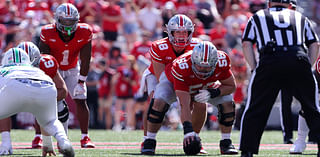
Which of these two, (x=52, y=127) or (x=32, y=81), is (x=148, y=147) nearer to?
(x=52, y=127)

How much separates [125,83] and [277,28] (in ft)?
28.8

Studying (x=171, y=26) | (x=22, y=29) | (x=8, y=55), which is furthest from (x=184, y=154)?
(x=22, y=29)

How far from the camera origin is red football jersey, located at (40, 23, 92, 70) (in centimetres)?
883

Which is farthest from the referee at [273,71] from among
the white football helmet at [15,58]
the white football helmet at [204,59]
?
the white football helmet at [15,58]

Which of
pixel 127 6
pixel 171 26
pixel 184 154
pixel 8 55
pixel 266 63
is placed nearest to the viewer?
pixel 266 63

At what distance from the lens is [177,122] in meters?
15.1

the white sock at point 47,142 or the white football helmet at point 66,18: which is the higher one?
the white football helmet at point 66,18

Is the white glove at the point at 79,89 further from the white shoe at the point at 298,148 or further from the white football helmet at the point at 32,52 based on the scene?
the white shoe at the point at 298,148

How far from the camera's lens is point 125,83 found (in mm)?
14836

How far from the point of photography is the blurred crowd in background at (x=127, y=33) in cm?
1500

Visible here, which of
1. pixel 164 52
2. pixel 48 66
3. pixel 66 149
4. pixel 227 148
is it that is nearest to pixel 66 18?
pixel 48 66

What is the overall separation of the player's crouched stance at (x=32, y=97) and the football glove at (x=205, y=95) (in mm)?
1714

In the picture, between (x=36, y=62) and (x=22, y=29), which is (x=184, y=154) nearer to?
(x=36, y=62)

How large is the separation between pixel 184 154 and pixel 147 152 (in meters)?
0.42
